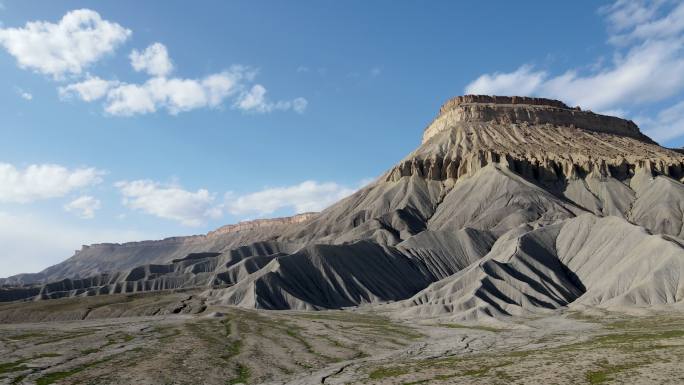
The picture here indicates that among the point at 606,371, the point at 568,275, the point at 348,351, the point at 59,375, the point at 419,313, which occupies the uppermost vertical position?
the point at 568,275

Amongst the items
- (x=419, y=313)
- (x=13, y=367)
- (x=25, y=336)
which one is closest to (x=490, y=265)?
(x=419, y=313)

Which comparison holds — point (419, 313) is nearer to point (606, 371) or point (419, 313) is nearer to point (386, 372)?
point (386, 372)

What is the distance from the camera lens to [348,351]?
66375 mm

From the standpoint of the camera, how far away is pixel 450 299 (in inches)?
4636

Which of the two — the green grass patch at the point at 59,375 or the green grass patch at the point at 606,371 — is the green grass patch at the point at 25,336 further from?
the green grass patch at the point at 606,371

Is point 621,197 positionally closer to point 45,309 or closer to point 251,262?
point 251,262

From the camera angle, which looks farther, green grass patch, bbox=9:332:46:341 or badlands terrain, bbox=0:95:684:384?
green grass patch, bbox=9:332:46:341

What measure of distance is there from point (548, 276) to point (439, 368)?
275 ft

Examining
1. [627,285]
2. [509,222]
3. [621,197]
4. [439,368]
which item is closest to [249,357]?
[439,368]

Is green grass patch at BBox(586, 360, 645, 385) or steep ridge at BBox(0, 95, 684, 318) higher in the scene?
steep ridge at BBox(0, 95, 684, 318)

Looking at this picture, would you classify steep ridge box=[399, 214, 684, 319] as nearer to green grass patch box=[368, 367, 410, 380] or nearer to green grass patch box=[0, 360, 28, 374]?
green grass patch box=[368, 367, 410, 380]

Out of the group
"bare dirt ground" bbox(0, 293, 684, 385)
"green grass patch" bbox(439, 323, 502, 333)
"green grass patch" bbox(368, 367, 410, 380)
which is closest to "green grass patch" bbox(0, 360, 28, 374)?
"bare dirt ground" bbox(0, 293, 684, 385)

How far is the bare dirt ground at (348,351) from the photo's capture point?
45.9 m

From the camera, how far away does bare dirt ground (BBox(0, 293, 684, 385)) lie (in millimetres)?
45931
